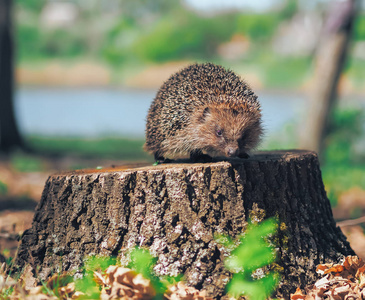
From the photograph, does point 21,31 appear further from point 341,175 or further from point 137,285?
point 137,285

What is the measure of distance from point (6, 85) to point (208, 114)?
10423 mm

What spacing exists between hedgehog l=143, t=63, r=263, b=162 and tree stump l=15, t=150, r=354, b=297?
666 mm

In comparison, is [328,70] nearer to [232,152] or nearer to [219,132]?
[219,132]

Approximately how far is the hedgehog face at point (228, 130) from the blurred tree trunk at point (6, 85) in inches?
395

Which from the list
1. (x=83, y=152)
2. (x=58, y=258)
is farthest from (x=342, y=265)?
(x=83, y=152)

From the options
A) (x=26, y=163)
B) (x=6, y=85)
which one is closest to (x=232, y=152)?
Answer: (x=26, y=163)

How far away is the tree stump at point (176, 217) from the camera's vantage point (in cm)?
416

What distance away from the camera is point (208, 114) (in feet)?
16.9

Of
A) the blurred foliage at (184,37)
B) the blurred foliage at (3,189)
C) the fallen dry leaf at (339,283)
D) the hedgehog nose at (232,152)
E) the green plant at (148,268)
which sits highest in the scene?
the blurred foliage at (184,37)

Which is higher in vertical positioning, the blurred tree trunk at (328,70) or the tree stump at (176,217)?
the blurred tree trunk at (328,70)

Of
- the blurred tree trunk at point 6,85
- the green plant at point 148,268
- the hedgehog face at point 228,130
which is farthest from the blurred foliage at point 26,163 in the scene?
the green plant at point 148,268

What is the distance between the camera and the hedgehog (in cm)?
506

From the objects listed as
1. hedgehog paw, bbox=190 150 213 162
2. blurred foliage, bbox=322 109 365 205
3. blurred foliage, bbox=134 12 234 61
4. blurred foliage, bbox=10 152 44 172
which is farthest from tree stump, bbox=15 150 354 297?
blurred foliage, bbox=134 12 234 61

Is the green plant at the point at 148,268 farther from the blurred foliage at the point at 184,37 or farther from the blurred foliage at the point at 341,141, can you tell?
the blurred foliage at the point at 184,37
